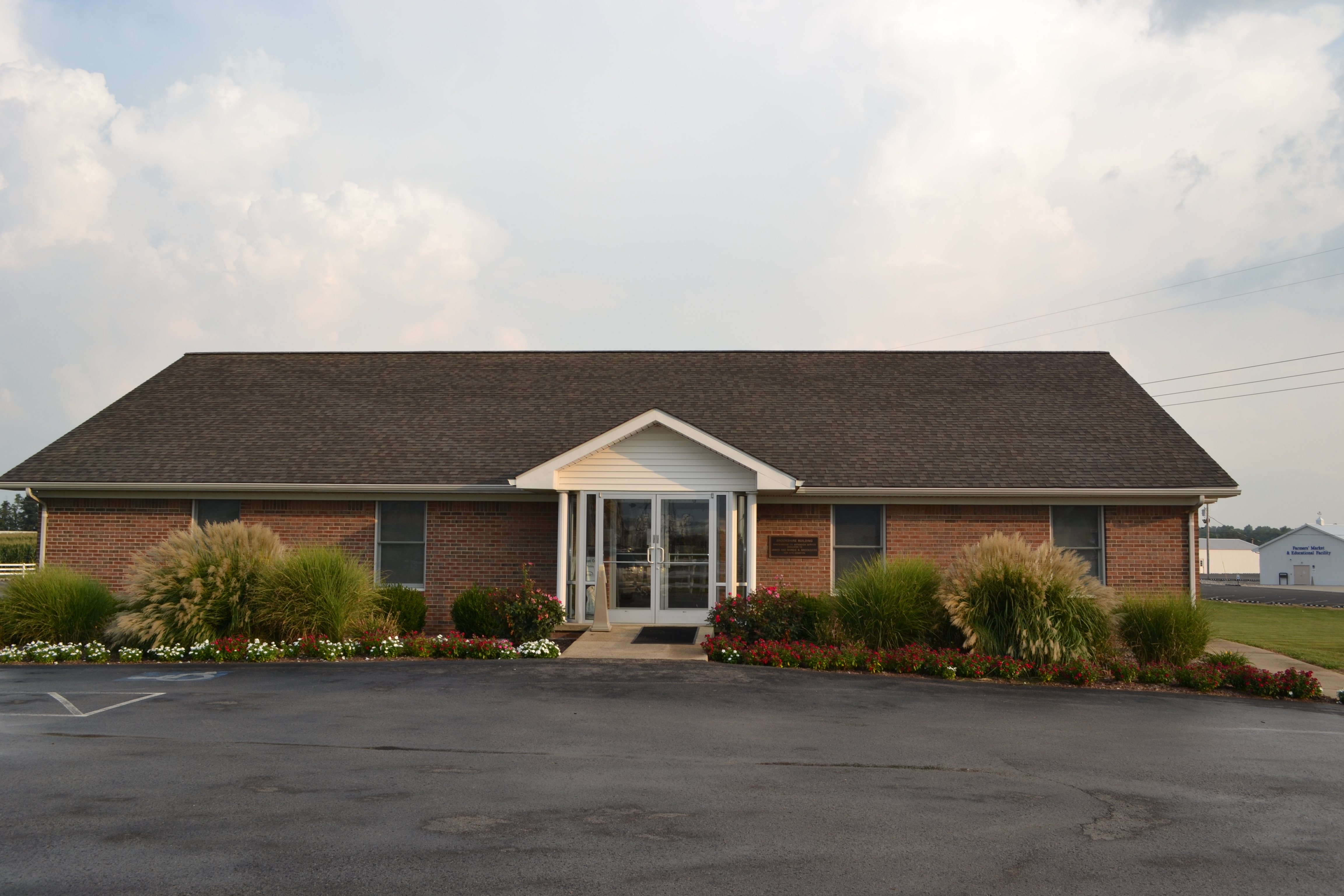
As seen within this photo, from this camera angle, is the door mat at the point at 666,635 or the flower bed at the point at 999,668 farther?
the door mat at the point at 666,635

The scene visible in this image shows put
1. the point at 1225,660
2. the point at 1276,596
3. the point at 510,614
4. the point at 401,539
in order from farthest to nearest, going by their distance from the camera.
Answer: the point at 1276,596 < the point at 401,539 < the point at 510,614 < the point at 1225,660

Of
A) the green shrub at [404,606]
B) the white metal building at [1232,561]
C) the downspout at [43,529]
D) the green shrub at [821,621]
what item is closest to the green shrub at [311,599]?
the green shrub at [404,606]

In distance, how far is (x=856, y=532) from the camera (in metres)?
17.6

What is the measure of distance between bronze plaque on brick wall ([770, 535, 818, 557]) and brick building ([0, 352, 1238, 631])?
4 cm

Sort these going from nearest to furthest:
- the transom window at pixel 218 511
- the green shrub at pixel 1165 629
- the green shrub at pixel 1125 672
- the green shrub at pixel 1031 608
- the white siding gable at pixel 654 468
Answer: the green shrub at pixel 1125 672
the green shrub at pixel 1031 608
the green shrub at pixel 1165 629
the white siding gable at pixel 654 468
the transom window at pixel 218 511

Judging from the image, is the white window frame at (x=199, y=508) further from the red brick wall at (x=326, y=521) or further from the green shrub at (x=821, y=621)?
the green shrub at (x=821, y=621)

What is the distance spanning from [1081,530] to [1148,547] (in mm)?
1175

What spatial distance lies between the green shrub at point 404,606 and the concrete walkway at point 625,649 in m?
2.61

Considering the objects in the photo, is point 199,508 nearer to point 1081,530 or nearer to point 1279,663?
point 1081,530

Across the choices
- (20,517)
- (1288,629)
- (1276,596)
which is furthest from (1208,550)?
(20,517)

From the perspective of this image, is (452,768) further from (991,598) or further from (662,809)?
(991,598)

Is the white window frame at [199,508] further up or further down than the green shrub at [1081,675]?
further up

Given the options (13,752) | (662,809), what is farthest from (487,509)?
(662,809)

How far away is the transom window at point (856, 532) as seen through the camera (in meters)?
17.6
